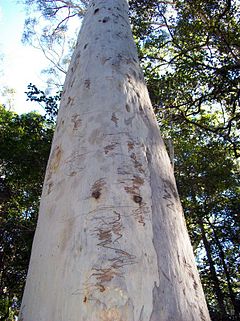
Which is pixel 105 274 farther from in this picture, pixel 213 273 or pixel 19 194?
pixel 213 273

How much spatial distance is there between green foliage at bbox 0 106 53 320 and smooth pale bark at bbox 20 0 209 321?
5.17 metres

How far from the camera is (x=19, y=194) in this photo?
7191mm

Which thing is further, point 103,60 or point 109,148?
point 103,60

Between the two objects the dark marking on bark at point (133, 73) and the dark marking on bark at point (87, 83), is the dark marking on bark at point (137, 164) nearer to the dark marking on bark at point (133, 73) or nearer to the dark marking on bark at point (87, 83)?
the dark marking on bark at point (87, 83)

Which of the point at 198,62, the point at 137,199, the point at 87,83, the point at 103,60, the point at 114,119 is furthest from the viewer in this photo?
the point at 198,62

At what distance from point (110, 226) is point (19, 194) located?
6882mm

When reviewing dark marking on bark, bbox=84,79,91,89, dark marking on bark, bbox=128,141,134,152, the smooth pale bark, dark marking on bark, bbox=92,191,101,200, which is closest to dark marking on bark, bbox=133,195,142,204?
the smooth pale bark

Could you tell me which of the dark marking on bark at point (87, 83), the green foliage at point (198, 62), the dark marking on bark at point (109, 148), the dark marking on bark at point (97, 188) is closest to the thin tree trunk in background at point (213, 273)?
the green foliage at point (198, 62)

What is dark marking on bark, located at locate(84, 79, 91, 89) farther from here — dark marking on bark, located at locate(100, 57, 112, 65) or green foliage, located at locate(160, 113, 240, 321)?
green foliage, located at locate(160, 113, 240, 321)

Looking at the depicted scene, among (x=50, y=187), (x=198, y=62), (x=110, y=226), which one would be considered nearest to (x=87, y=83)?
(x=50, y=187)

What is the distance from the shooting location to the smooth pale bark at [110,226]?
67cm

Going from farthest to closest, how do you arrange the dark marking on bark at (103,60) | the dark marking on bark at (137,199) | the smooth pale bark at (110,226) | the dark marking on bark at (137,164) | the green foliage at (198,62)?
the green foliage at (198,62), the dark marking on bark at (103,60), the dark marking on bark at (137,164), the dark marking on bark at (137,199), the smooth pale bark at (110,226)

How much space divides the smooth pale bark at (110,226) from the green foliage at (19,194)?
5.17 metres

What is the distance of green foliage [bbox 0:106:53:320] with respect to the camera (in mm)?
6105
